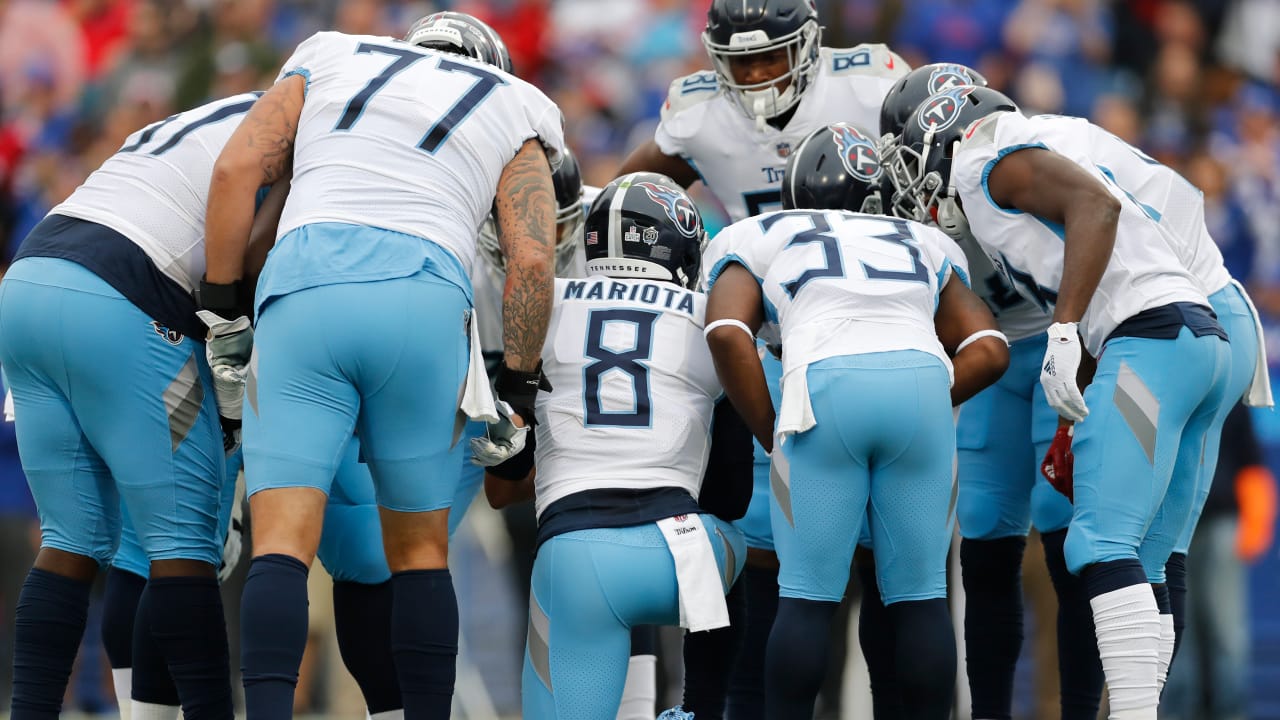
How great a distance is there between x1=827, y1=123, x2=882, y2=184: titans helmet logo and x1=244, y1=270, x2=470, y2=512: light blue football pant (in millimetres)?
1429

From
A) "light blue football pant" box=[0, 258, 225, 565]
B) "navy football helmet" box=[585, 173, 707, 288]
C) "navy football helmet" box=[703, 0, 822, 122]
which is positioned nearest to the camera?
"light blue football pant" box=[0, 258, 225, 565]

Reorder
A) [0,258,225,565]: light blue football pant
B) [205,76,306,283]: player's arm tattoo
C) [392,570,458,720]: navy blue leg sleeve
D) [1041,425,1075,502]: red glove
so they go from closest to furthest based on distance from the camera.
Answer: [392,570,458,720]: navy blue leg sleeve < [205,76,306,283]: player's arm tattoo < [0,258,225,565]: light blue football pant < [1041,425,1075,502]: red glove

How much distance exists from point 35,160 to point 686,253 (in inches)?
295

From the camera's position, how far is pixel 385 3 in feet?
39.5

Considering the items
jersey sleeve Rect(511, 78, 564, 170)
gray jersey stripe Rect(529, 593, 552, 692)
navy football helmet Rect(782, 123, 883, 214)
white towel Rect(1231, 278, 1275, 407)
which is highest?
jersey sleeve Rect(511, 78, 564, 170)

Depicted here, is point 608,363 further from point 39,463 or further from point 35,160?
point 35,160

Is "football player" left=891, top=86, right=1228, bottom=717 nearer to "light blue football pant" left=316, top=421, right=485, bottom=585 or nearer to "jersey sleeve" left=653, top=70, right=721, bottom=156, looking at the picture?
"jersey sleeve" left=653, top=70, right=721, bottom=156

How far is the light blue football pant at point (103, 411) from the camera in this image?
421 centimetres

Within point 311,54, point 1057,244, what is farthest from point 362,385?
point 1057,244

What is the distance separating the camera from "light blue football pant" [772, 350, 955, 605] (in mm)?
4195

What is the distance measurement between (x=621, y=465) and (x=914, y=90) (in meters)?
1.70

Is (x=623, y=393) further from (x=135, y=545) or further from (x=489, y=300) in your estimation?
(x=135, y=545)

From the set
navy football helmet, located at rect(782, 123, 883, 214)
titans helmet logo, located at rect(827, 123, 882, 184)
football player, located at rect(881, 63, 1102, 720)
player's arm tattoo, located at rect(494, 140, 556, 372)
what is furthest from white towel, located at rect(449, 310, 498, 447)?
football player, located at rect(881, 63, 1102, 720)

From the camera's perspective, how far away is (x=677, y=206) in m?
Result: 4.83
